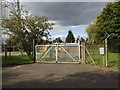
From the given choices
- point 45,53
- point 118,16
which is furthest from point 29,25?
point 118,16

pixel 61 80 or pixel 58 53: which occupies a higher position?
pixel 58 53

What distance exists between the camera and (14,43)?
66.7ft

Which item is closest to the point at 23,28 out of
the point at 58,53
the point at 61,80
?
the point at 58,53

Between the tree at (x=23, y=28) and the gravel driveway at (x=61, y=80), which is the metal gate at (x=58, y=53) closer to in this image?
the tree at (x=23, y=28)

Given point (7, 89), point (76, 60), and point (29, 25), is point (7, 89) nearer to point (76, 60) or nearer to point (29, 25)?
point (76, 60)

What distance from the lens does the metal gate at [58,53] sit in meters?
17.6

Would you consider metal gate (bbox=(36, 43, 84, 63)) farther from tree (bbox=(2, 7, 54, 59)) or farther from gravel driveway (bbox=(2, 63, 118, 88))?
gravel driveway (bbox=(2, 63, 118, 88))

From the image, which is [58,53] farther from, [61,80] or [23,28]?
[61,80]

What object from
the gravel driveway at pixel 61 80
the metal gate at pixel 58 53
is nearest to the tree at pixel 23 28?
the metal gate at pixel 58 53

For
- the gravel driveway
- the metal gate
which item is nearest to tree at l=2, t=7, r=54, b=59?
the metal gate

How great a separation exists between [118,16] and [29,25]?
698 inches

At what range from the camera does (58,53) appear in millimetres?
18391

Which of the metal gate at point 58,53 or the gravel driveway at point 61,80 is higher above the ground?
the metal gate at point 58,53

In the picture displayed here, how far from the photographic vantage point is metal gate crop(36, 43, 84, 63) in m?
17.6
